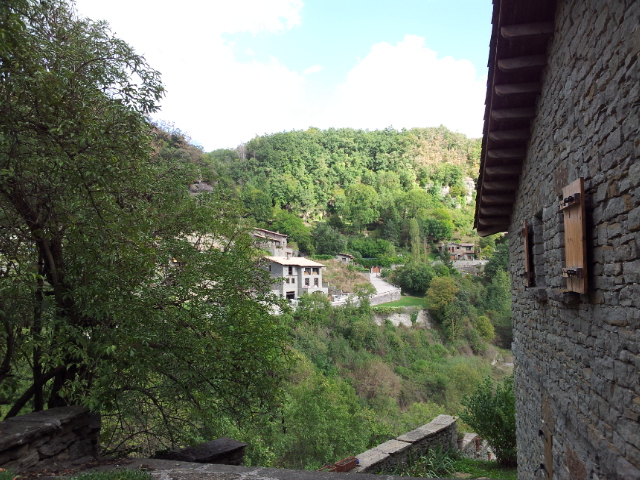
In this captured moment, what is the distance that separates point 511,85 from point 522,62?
11.7 inches

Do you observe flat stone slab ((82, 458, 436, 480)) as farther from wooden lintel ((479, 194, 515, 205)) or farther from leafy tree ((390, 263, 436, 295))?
leafy tree ((390, 263, 436, 295))

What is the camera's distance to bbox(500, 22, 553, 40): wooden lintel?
→ 3.68 m

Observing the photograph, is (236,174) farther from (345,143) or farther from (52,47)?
(52,47)

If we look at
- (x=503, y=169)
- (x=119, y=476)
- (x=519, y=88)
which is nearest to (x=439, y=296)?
(x=503, y=169)

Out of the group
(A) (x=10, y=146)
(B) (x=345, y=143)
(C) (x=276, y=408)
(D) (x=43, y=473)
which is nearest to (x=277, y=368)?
(C) (x=276, y=408)

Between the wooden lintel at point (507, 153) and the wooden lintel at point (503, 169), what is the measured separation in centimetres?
30

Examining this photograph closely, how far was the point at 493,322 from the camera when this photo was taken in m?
38.9

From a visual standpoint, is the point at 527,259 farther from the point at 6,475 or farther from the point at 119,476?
the point at 6,475

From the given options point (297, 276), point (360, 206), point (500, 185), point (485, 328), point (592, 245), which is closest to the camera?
point (592, 245)

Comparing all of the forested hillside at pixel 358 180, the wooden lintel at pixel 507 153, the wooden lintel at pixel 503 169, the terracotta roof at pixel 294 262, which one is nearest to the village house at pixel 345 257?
the forested hillside at pixel 358 180

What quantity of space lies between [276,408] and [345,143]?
7752 centimetres

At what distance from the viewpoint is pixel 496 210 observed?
695 centimetres

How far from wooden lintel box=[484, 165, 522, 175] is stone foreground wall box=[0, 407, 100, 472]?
5385mm

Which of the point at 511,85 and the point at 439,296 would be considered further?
the point at 439,296
